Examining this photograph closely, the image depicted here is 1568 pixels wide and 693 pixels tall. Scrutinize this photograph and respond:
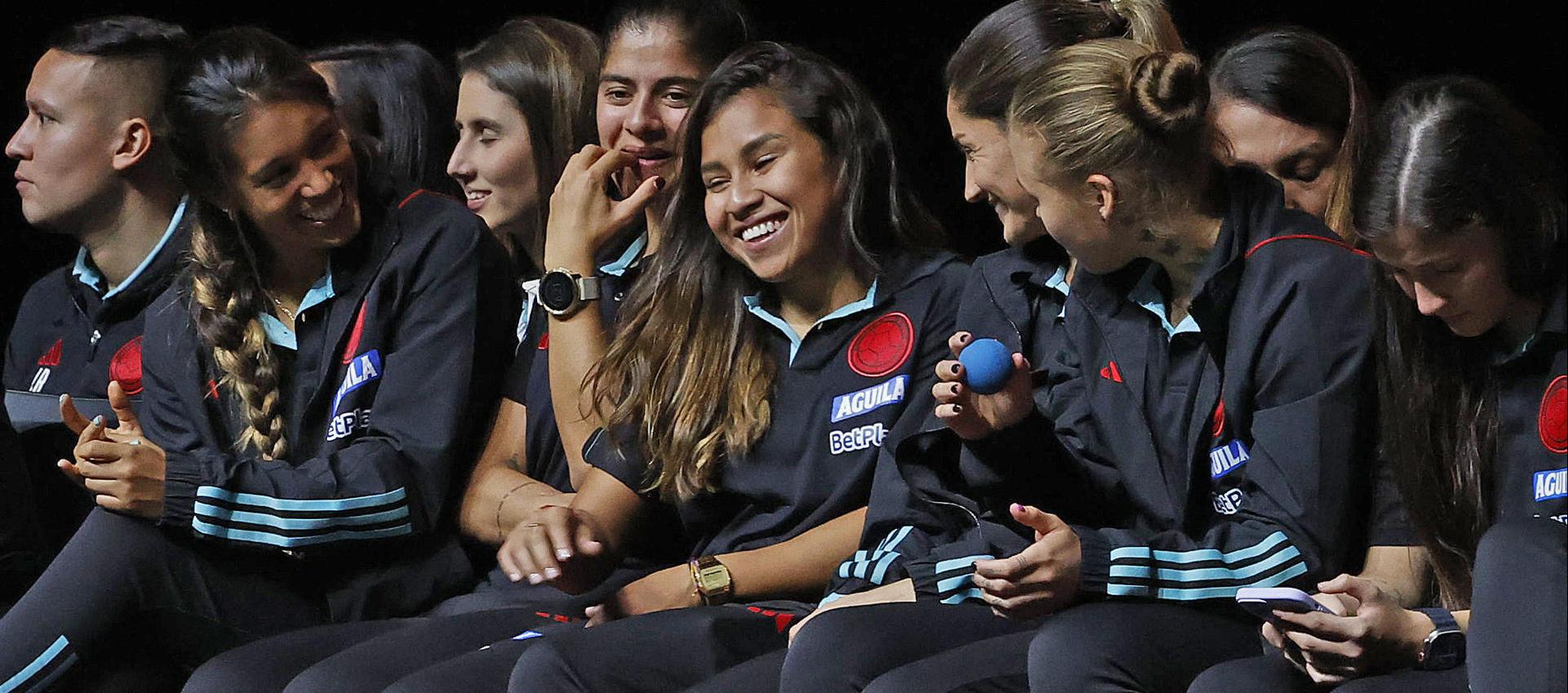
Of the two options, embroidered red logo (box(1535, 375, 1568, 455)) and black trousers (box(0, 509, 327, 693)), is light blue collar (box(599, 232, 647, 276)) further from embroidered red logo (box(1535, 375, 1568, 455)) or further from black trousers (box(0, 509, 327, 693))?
embroidered red logo (box(1535, 375, 1568, 455))

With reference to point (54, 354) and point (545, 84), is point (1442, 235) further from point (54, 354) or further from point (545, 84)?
point (54, 354)

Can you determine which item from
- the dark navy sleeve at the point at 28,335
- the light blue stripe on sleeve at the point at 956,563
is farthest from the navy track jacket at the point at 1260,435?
the dark navy sleeve at the point at 28,335

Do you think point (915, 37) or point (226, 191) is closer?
point (226, 191)

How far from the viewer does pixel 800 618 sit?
7.63ft

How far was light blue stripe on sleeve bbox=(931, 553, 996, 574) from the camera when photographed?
2.12m

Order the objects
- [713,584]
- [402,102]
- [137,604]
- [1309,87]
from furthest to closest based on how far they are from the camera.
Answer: [402,102], [137,604], [1309,87], [713,584]

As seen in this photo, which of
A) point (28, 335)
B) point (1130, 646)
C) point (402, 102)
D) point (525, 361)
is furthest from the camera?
point (28, 335)

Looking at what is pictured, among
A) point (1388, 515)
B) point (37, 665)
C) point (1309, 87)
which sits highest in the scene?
point (1309, 87)

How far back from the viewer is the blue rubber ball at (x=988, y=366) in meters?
2.07

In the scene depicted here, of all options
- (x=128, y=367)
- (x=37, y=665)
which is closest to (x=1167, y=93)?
(x=37, y=665)

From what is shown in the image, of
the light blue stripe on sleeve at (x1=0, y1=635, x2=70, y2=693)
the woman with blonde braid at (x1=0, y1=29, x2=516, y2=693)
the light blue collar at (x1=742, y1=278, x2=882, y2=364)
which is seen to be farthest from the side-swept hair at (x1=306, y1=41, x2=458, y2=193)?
the light blue stripe on sleeve at (x1=0, y1=635, x2=70, y2=693)

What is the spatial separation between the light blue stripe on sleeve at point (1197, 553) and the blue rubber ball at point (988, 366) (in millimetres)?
231

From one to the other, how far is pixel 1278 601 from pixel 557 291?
4.34ft

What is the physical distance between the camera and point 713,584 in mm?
2387
